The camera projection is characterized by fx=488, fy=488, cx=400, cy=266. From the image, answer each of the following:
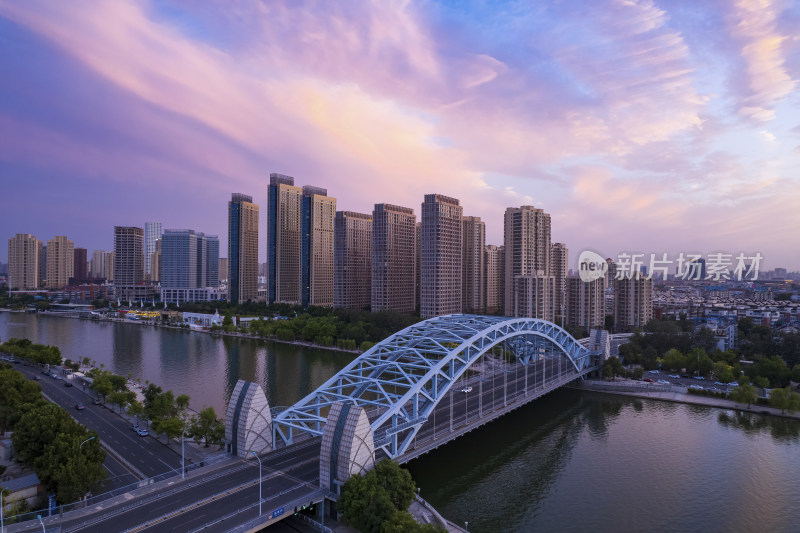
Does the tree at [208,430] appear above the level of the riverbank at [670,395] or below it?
above

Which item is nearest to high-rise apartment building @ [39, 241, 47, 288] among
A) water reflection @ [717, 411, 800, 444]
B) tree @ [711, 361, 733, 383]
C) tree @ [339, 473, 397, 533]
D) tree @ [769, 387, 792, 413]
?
tree @ [339, 473, 397, 533]

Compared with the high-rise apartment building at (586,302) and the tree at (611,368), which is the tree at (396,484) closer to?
the tree at (611,368)

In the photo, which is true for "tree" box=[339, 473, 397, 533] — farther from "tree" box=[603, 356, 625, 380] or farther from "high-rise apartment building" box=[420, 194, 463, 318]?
"high-rise apartment building" box=[420, 194, 463, 318]

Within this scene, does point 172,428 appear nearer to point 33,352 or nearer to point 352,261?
point 33,352

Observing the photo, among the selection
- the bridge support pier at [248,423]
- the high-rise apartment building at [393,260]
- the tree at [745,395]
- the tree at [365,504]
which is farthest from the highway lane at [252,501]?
the high-rise apartment building at [393,260]

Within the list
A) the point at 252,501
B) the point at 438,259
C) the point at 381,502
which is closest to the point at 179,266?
the point at 438,259

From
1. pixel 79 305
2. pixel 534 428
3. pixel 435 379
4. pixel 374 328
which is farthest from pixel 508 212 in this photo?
pixel 79 305
